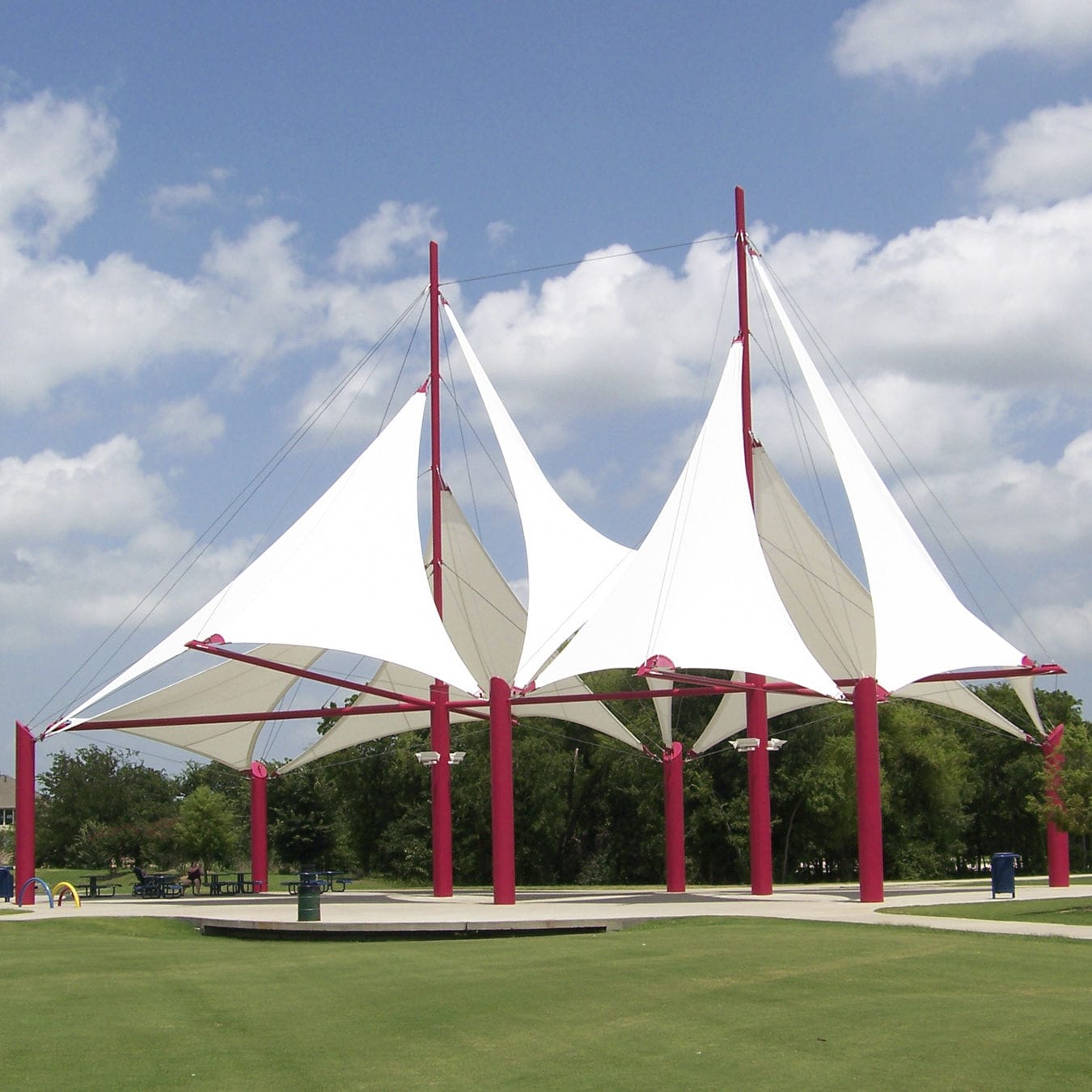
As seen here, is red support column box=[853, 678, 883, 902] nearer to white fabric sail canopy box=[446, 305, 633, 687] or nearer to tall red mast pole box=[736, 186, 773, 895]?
tall red mast pole box=[736, 186, 773, 895]

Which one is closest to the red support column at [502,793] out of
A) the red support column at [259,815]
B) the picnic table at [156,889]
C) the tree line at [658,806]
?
the picnic table at [156,889]

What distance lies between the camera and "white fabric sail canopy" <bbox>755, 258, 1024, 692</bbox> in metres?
24.2

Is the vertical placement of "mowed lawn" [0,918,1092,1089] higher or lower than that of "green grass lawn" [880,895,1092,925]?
higher

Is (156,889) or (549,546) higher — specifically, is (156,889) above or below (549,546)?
below

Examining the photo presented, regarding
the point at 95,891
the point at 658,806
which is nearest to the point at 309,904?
the point at 95,891

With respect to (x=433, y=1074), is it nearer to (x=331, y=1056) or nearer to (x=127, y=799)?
(x=331, y=1056)

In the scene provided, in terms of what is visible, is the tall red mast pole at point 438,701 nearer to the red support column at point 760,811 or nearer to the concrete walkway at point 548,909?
the concrete walkway at point 548,909

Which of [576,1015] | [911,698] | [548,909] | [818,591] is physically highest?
[818,591]

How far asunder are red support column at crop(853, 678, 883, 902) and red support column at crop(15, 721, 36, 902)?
48.7ft

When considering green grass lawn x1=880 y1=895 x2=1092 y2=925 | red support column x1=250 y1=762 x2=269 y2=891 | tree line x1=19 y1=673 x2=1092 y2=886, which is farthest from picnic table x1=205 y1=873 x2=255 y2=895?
green grass lawn x1=880 y1=895 x2=1092 y2=925

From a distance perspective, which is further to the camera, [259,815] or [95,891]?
[259,815]

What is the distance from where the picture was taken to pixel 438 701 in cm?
2794

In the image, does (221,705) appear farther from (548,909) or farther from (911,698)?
(911,698)

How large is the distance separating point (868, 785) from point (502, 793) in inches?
243
